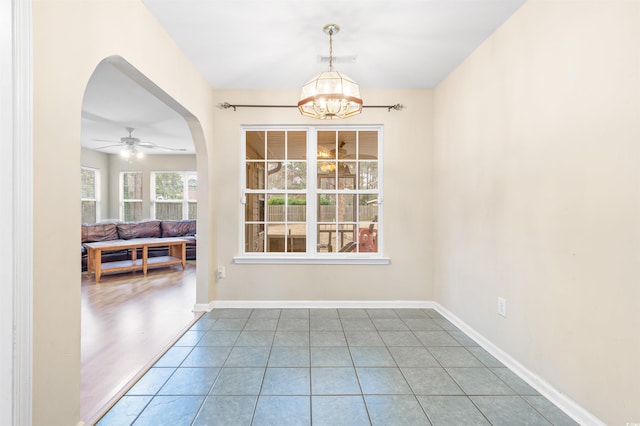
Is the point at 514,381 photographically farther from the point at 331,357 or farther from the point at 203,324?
the point at 203,324

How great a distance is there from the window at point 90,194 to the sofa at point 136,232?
4.15 feet

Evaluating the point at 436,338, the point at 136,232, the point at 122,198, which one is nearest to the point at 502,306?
the point at 436,338

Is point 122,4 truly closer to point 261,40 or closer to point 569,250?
point 261,40

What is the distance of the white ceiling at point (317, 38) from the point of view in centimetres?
205

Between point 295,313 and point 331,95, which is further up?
point 331,95

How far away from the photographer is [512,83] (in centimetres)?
212

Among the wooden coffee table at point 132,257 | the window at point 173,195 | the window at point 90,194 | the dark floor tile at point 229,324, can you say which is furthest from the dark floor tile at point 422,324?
the window at point 90,194

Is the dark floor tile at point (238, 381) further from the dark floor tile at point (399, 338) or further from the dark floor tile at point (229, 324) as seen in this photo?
the dark floor tile at point (399, 338)

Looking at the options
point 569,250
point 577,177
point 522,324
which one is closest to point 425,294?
point 522,324

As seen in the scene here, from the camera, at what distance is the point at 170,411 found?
1.67 meters

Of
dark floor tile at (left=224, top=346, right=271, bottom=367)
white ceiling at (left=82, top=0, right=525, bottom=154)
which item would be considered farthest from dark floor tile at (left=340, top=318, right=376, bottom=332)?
white ceiling at (left=82, top=0, right=525, bottom=154)

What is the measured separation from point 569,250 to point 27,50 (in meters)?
2.79

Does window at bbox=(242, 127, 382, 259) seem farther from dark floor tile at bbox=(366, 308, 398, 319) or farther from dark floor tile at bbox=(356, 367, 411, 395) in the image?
dark floor tile at bbox=(356, 367, 411, 395)

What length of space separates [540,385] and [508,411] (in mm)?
365
